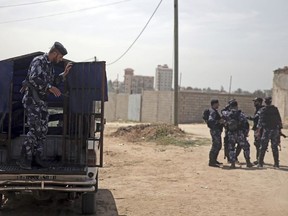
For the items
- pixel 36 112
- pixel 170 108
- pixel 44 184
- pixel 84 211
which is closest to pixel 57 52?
pixel 36 112

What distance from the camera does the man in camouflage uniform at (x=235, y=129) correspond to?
10.3 m

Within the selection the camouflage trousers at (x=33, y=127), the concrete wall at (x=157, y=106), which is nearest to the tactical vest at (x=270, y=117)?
the camouflage trousers at (x=33, y=127)

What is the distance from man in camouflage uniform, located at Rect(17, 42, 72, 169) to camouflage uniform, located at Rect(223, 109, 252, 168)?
5703 millimetres

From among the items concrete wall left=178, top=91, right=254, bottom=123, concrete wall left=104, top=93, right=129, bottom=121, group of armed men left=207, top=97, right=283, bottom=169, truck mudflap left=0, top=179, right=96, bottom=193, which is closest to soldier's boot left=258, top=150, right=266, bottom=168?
group of armed men left=207, top=97, right=283, bottom=169

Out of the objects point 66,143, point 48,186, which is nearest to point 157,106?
point 66,143

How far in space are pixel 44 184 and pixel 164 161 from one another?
6.73 meters

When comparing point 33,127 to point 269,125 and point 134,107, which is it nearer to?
point 269,125

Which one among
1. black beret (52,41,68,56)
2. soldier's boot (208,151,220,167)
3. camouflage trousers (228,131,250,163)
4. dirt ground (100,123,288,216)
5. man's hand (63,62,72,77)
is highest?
black beret (52,41,68,56)

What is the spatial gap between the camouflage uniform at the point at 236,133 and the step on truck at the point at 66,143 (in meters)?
5.02

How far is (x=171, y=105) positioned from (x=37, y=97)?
25.8 meters

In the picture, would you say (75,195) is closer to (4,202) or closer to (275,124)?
(4,202)

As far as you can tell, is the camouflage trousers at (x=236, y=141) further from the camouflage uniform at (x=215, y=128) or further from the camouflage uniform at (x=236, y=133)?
the camouflage uniform at (x=215, y=128)

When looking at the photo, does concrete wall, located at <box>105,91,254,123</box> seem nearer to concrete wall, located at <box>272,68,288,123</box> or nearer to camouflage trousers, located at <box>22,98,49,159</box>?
concrete wall, located at <box>272,68,288,123</box>

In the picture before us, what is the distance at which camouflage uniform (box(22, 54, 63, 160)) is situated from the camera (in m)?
5.57
